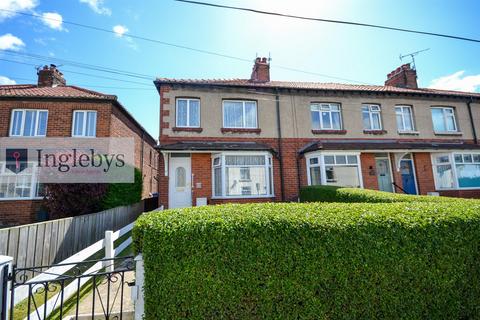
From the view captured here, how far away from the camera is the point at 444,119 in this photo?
13.2m

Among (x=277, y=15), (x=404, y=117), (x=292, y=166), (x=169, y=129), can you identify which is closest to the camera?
(x=277, y=15)

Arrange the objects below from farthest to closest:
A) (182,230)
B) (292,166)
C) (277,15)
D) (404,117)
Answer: (404,117) < (292,166) < (277,15) < (182,230)

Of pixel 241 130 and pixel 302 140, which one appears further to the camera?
pixel 302 140

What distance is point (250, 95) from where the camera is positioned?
11.4 metres

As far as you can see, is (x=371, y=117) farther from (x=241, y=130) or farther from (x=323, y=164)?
(x=241, y=130)

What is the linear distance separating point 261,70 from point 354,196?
936 centimetres

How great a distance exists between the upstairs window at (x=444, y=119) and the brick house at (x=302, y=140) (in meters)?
0.06

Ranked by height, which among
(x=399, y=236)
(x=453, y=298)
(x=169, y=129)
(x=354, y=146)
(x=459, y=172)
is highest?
(x=169, y=129)

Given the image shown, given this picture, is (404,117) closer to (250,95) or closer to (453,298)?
(250,95)

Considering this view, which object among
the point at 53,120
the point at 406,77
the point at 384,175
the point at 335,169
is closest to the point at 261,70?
the point at 335,169

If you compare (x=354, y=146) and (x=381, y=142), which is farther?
(x=381, y=142)

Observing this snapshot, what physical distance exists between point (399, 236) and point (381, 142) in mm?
11054

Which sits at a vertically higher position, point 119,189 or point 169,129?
point 169,129

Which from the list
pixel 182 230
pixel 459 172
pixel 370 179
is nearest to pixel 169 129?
pixel 182 230
